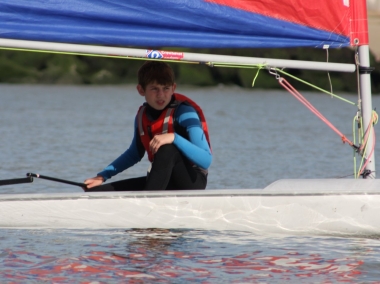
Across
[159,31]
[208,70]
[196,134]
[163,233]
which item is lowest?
[163,233]

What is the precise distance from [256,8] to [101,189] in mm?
1090

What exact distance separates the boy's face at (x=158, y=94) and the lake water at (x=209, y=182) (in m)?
0.57

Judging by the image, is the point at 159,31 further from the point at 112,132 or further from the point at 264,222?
the point at 112,132

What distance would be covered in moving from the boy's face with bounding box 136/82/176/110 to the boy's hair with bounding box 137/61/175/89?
0.02m

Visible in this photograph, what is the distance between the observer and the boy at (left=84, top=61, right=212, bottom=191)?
3607 mm

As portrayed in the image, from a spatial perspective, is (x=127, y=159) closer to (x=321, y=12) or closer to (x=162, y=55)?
A: (x=162, y=55)

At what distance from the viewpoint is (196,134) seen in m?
3.64

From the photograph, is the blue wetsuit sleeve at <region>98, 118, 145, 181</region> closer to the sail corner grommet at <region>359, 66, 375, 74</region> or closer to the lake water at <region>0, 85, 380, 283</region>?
the lake water at <region>0, 85, 380, 283</region>

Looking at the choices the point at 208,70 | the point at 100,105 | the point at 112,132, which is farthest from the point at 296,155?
the point at 208,70

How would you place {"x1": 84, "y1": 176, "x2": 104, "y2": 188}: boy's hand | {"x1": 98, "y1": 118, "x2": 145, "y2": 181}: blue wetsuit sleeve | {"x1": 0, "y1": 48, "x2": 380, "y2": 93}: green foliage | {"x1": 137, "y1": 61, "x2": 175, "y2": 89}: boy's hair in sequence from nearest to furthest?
1. {"x1": 137, "y1": 61, "x2": 175, "y2": 89}: boy's hair
2. {"x1": 84, "y1": 176, "x2": 104, "y2": 188}: boy's hand
3. {"x1": 98, "y1": 118, "x2": 145, "y2": 181}: blue wetsuit sleeve
4. {"x1": 0, "y1": 48, "x2": 380, "y2": 93}: green foliage

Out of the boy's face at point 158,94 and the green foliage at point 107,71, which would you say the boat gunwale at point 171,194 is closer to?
the boy's face at point 158,94

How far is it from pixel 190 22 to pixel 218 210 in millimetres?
866

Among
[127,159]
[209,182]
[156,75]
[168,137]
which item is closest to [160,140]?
[168,137]

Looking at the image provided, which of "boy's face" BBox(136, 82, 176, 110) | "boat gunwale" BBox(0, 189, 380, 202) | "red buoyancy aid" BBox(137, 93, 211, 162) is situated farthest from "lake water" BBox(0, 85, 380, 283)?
"boy's face" BBox(136, 82, 176, 110)
